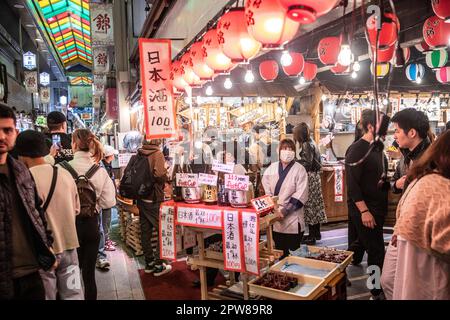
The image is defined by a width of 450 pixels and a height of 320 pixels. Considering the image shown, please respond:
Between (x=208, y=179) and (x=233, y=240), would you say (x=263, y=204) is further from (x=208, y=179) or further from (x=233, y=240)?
(x=208, y=179)

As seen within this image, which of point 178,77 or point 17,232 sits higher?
point 178,77

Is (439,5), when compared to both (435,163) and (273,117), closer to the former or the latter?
(435,163)

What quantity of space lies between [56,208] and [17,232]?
2.73 feet

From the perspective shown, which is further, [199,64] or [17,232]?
[199,64]

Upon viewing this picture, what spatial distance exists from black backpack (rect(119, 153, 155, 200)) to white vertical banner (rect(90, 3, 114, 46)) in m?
5.77

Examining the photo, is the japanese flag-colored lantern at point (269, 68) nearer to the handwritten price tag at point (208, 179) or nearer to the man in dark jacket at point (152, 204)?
the man in dark jacket at point (152, 204)

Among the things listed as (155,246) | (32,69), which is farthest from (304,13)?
(32,69)

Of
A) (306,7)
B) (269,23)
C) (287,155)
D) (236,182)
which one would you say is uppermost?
(269,23)

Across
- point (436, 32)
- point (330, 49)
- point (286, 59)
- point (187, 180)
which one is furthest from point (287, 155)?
point (286, 59)

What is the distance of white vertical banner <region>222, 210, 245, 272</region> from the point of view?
4.29m

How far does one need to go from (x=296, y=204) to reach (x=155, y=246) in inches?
135

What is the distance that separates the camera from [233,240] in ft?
14.1

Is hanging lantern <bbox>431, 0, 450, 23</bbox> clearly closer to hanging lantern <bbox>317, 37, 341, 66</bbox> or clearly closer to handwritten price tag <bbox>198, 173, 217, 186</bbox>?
hanging lantern <bbox>317, 37, 341, 66</bbox>

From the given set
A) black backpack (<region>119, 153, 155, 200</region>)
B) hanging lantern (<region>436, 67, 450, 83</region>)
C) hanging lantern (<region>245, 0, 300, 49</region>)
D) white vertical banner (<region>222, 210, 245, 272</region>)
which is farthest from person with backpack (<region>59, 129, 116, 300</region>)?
hanging lantern (<region>436, 67, 450, 83</region>)
